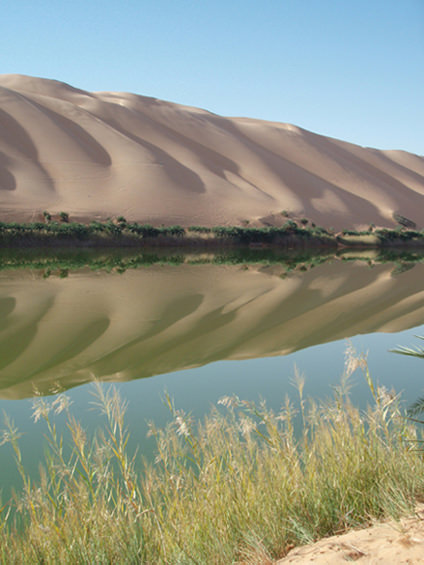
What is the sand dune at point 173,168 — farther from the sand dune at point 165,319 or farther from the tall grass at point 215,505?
the tall grass at point 215,505

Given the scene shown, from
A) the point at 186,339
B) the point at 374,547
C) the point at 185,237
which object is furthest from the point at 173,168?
the point at 374,547

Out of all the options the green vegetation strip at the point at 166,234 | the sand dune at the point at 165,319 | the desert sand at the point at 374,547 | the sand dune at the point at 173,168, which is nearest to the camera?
the desert sand at the point at 374,547

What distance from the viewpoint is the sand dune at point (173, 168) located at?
58.9 metres

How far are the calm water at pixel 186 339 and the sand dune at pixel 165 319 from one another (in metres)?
0.03

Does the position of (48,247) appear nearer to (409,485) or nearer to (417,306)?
(417,306)

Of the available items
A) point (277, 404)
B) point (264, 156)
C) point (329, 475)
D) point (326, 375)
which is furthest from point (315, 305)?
point (264, 156)

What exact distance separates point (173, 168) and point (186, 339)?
61.6 meters

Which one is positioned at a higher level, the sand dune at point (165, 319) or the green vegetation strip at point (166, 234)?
the green vegetation strip at point (166, 234)

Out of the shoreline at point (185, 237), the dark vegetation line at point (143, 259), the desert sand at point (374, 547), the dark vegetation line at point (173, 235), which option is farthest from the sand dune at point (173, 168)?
the desert sand at point (374, 547)

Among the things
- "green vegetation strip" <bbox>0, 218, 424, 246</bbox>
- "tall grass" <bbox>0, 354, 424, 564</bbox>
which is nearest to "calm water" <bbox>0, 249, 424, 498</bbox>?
"tall grass" <bbox>0, 354, 424, 564</bbox>

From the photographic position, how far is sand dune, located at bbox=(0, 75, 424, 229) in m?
58.9

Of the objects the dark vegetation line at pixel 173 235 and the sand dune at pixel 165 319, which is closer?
the sand dune at pixel 165 319

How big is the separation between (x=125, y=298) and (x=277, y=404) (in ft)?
36.5

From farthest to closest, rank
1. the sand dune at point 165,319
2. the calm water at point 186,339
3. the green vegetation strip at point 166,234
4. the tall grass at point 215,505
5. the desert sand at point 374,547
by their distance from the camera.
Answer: the green vegetation strip at point 166,234 < the sand dune at point 165,319 < the calm water at point 186,339 < the tall grass at point 215,505 < the desert sand at point 374,547
